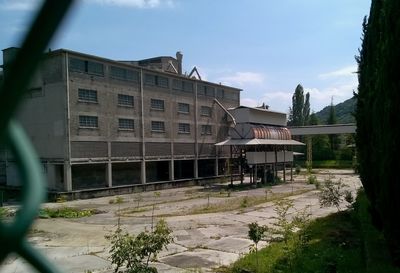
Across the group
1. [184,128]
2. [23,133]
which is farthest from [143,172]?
[23,133]

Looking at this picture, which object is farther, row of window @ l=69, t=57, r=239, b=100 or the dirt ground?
row of window @ l=69, t=57, r=239, b=100

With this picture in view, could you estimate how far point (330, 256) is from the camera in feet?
35.3

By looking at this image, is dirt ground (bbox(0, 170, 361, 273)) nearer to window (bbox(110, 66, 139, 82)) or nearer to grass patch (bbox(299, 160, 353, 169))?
window (bbox(110, 66, 139, 82))

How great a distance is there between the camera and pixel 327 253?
11305mm

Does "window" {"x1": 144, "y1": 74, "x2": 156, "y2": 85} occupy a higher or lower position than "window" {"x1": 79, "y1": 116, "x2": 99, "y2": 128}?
higher

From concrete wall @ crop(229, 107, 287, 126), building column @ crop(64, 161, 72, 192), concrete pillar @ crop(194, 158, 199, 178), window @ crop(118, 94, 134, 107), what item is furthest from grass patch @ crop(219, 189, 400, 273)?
concrete pillar @ crop(194, 158, 199, 178)

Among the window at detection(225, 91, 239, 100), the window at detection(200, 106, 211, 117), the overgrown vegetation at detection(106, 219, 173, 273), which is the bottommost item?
the overgrown vegetation at detection(106, 219, 173, 273)

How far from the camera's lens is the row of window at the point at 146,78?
Result: 3456 centimetres

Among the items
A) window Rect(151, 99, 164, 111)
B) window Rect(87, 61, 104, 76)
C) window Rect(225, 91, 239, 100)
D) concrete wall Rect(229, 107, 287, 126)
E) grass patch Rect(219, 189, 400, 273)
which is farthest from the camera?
window Rect(225, 91, 239, 100)

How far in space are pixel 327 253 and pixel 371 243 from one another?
1.15m

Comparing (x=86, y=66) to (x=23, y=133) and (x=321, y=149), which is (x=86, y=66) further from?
(x=321, y=149)

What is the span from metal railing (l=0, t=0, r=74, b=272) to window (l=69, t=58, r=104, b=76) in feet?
113

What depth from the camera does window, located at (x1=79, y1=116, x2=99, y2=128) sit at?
34438 mm

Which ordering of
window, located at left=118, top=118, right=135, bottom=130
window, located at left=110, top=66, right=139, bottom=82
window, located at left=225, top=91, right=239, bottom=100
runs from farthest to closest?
window, located at left=225, top=91, right=239, bottom=100
window, located at left=118, top=118, right=135, bottom=130
window, located at left=110, top=66, right=139, bottom=82
